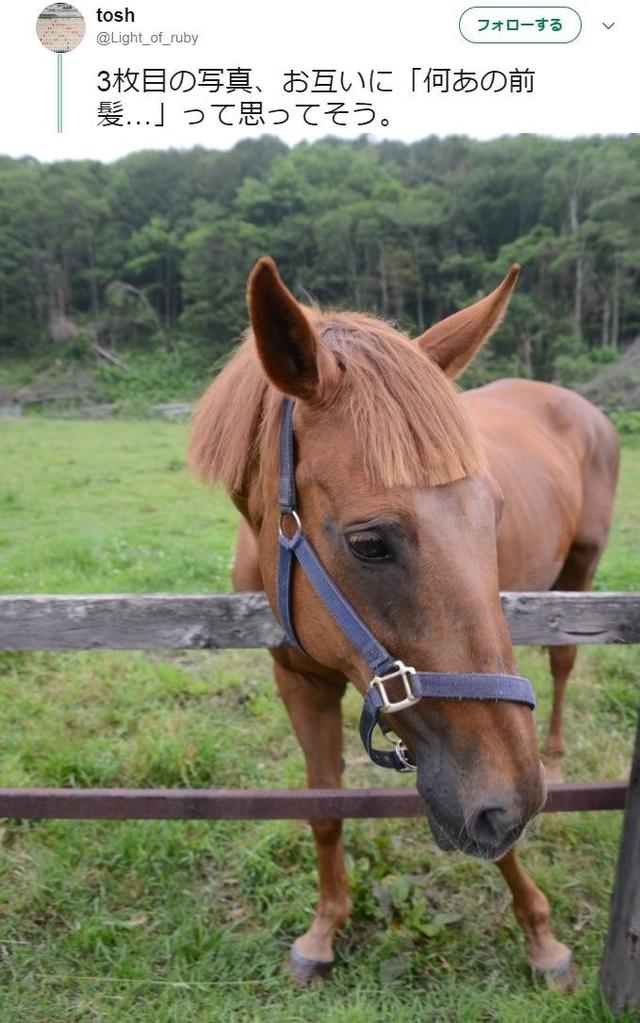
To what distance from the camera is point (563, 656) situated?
364 centimetres

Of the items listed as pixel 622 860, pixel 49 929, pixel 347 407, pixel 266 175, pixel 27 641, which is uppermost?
pixel 266 175

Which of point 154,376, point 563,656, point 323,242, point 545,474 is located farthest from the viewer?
point 323,242

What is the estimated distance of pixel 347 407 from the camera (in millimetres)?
1424

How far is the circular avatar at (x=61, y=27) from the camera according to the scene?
3.27 metres

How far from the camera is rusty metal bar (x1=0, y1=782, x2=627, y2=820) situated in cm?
212

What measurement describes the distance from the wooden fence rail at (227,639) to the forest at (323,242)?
88.0 feet

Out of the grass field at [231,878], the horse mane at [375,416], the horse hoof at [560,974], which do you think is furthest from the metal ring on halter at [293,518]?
the horse hoof at [560,974]

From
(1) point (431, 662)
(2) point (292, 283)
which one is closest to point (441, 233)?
(2) point (292, 283)

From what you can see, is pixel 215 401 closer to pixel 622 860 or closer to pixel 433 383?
pixel 433 383

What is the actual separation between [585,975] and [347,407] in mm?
2159

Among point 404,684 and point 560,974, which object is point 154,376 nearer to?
point 560,974

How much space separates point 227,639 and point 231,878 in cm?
130

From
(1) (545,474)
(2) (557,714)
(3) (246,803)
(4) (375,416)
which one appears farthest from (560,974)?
(1) (545,474)

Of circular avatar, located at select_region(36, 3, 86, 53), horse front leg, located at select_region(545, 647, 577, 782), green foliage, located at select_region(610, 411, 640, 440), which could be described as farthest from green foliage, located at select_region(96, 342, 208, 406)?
horse front leg, located at select_region(545, 647, 577, 782)
